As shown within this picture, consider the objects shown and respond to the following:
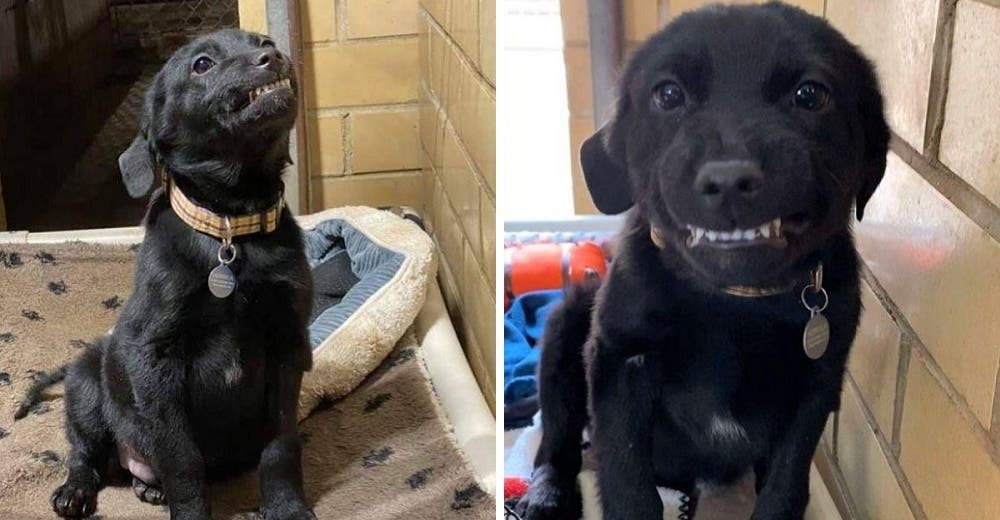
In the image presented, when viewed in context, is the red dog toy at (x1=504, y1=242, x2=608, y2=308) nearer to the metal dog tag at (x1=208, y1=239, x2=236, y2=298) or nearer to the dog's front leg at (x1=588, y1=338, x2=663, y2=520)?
the dog's front leg at (x1=588, y1=338, x2=663, y2=520)

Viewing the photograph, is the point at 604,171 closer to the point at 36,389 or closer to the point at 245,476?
the point at 245,476

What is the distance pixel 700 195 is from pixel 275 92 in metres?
A: 0.71

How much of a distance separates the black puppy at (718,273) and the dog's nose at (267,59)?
575mm

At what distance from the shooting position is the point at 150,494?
1539mm

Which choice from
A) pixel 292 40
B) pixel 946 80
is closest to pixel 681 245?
pixel 946 80

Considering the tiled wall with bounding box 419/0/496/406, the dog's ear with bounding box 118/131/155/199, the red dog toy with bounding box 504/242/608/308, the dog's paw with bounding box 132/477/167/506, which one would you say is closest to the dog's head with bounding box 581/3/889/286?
the red dog toy with bounding box 504/242/608/308

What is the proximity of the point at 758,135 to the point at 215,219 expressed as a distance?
83 centimetres

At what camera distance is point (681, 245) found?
0.77 m

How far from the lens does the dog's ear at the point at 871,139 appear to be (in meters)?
0.74

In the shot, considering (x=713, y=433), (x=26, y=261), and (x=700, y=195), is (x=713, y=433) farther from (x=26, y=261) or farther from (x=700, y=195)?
(x=26, y=261)

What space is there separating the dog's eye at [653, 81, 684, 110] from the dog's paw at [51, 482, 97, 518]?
3.68 feet

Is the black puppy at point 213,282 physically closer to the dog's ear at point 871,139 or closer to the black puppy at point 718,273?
the black puppy at point 718,273

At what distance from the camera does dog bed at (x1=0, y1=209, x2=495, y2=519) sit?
1.53 meters

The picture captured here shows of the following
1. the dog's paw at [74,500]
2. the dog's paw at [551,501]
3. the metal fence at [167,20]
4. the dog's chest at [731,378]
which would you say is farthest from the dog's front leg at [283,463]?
the metal fence at [167,20]
